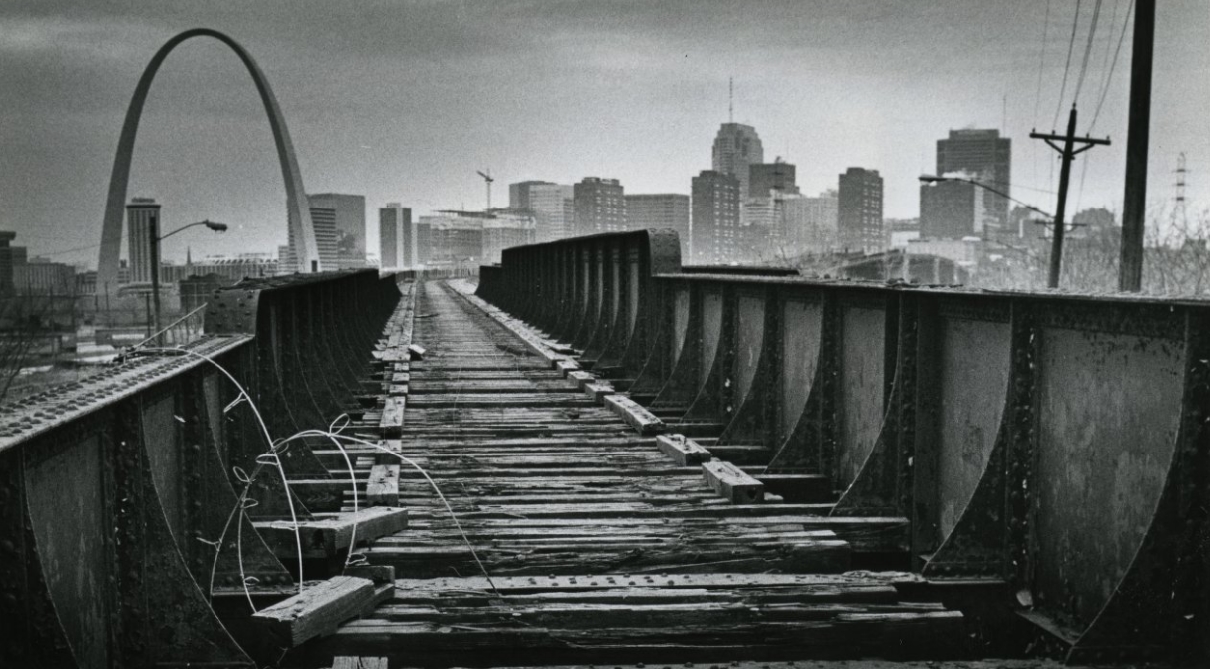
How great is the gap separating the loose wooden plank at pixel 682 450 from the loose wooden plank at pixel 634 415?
0.55 metres

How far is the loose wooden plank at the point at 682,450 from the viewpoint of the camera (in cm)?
830

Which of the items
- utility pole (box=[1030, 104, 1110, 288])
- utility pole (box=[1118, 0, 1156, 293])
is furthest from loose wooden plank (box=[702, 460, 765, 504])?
utility pole (box=[1030, 104, 1110, 288])

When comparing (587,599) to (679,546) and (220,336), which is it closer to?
(679,546)

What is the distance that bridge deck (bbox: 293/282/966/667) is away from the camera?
4871 mm

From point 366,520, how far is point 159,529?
1612 mm

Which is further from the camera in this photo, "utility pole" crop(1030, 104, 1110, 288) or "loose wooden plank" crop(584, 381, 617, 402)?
"utility pole" crop(1030, 104, 1110, 288)

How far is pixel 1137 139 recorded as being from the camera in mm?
17703

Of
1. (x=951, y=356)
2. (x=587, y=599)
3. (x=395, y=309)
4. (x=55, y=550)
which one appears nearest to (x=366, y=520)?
(x=587, y=599)

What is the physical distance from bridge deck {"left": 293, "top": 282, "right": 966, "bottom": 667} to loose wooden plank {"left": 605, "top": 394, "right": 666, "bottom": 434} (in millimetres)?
832

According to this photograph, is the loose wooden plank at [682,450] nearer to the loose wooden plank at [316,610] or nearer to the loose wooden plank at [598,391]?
the loose wooden plank at [598,391]

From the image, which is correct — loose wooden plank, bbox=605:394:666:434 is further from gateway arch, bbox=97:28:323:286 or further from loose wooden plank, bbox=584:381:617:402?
gateway arch, bbox=97:28:323:286

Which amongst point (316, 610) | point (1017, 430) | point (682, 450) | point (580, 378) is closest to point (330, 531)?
point (316, 610)

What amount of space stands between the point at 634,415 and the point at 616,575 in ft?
14.9

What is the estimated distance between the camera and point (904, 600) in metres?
5.39
